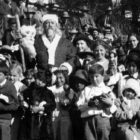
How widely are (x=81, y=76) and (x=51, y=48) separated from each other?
998 millimetres

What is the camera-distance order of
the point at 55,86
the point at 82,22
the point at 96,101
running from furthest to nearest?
1. the point at 82,22
2. the point at 55,86
3. the point at 96,101

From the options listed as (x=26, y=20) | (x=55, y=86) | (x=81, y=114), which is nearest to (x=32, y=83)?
(x=55, y=86)

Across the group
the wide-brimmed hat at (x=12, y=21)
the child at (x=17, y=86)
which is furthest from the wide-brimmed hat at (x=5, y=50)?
Result: the wide-brimmed hat at (x=12, y=21)

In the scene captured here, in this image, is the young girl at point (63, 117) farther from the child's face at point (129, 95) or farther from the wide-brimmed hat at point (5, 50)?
the wide-brimmed hat at point (5, 50)

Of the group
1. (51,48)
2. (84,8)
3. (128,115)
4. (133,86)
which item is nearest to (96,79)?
(133,86)

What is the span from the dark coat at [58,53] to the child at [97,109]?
1176 millimetres

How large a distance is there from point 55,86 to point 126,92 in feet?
3.62

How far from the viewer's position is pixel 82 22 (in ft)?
47.6

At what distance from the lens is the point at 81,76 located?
7.92 m

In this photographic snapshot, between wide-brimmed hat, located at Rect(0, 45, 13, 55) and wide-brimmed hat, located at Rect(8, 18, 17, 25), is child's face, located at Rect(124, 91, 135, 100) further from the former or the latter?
wide-brimmed hat, located at Rect(8, 18, 17, 25)

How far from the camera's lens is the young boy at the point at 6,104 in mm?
7441

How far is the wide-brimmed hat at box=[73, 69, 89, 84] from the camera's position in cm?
788

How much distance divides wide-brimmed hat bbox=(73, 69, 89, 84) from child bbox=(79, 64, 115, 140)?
0.36m

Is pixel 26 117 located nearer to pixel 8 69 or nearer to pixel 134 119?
pixel 8 69
